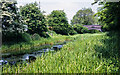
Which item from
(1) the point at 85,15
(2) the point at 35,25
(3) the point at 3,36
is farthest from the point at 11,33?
(1) the point at 85,15

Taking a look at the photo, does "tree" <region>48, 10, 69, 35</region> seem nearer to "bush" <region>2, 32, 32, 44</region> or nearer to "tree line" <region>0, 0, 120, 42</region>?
"tree line" <region>0, 0, 120, 42</region>

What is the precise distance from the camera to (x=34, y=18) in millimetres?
21750

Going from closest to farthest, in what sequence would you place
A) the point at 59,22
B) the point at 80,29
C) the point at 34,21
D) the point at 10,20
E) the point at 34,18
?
1. the point at 10,20
2. the point at 34,21
3. the point at 34,18
4. the point at 59,22
5. the point at 80,29

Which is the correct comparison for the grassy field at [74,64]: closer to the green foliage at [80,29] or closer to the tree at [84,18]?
the green foliage at [80,29]

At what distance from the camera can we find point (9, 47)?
43.0 ft

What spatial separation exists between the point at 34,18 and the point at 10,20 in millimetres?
8361

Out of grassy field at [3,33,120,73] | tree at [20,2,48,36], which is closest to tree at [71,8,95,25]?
tree at [20,2,48,36]

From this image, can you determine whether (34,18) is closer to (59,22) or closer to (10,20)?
(10,20)

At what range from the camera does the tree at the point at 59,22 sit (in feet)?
105

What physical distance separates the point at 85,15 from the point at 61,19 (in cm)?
3158

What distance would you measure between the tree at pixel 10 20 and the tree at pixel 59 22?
17195mm

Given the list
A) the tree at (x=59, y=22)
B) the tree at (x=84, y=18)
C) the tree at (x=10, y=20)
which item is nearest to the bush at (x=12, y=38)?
the tree at (x=10, y=20)

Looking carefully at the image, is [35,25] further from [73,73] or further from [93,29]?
[93,29]

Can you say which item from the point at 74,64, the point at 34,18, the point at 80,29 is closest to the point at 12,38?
the point at 34,18
